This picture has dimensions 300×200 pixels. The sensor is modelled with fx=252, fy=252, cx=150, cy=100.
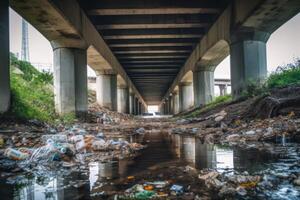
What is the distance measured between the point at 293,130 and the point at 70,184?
3.46m

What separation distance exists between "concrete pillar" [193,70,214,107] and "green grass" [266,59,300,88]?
20.4 feet

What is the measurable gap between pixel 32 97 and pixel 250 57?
7.12 metres

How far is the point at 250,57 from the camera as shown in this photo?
27.0 ft

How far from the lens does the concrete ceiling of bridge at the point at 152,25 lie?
8.16 metres

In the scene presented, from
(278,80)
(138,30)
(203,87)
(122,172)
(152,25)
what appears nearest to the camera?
(122,172)

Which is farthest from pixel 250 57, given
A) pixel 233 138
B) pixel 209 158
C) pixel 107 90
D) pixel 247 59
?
pixel 107 90

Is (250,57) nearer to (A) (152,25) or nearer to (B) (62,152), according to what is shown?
(A) (152,25)

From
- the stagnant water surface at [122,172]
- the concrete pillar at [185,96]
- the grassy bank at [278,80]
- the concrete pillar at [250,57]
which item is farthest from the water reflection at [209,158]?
the concrete pillar at [185,96]

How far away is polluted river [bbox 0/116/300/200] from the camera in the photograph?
1734 mm

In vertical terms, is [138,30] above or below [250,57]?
above

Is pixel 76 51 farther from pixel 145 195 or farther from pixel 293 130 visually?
pixel 145 195

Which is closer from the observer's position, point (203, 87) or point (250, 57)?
point (250, 57)

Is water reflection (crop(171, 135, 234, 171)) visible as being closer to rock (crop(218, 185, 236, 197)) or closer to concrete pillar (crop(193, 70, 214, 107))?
rock (crop(218, 185, 236, 197))

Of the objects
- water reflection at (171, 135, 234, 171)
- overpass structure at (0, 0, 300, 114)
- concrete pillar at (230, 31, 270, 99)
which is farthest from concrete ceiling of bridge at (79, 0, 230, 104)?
water reflection at (171, 135, 234, 171)
